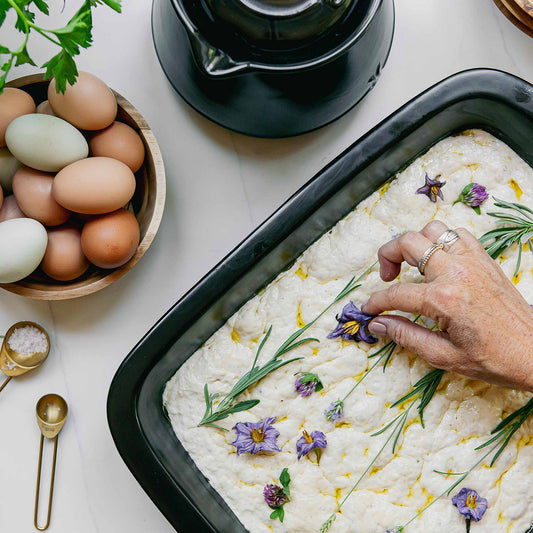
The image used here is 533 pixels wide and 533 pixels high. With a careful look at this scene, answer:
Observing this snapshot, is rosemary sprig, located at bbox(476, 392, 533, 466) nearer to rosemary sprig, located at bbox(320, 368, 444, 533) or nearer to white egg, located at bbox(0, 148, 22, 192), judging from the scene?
rosemary sprig, located at bbox(320, 368, 444, 533)

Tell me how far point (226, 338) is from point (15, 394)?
488 mm

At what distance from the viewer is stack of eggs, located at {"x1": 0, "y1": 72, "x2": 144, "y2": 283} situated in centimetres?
111

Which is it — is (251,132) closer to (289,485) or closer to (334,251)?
(334,251)

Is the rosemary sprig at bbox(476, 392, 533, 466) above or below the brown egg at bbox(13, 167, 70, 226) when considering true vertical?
below

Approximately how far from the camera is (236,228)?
1312 millimetres

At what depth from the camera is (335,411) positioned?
110 cm

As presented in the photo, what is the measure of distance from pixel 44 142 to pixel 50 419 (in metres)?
0.56

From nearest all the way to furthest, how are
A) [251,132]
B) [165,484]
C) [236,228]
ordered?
1. [165,484]
2. [251,132]
3. [236,228]

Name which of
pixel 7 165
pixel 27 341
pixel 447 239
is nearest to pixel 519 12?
pixel 447 239

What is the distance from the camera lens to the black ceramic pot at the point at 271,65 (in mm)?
980

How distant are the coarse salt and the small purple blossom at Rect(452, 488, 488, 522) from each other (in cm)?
84

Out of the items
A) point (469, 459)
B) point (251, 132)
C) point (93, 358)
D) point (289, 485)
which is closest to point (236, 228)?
point (251, 132)

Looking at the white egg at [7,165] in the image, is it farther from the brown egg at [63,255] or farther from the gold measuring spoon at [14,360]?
the gold measuring spoon at [14,360]

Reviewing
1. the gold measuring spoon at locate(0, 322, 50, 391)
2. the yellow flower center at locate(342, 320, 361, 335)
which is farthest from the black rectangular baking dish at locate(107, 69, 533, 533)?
the gold measuring spoon at locate(0, 322, 50, 391)
